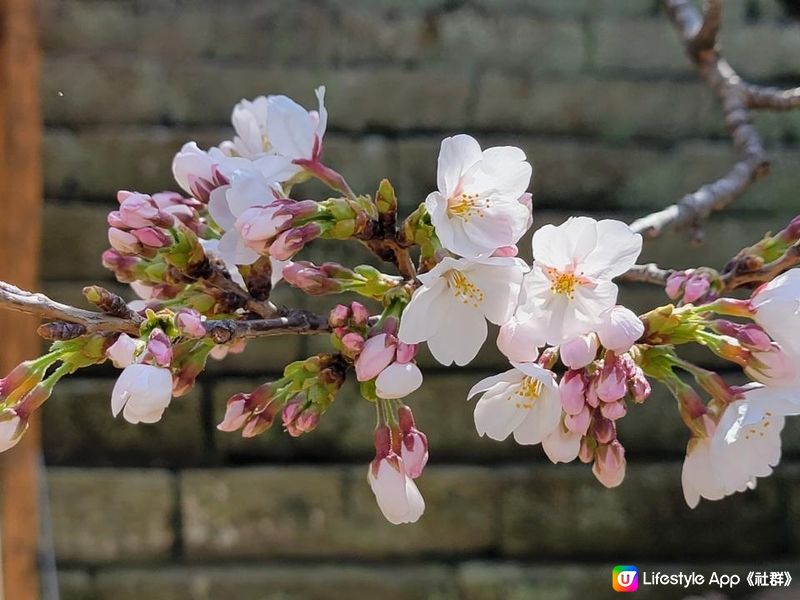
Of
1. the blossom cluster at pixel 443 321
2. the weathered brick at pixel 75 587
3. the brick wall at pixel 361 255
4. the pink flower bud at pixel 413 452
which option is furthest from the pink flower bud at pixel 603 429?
the weathered brick at pixel 75 587

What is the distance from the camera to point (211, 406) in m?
1.58

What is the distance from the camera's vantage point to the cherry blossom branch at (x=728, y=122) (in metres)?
0.79

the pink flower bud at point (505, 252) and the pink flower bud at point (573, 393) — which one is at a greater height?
the pink flower bud at point (505, 252)

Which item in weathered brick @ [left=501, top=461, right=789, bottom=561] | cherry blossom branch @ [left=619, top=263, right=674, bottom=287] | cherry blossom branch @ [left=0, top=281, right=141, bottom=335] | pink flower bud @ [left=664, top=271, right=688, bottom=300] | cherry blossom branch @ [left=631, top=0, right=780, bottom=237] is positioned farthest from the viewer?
weathered brick @ [left=501, top=461, right=789, bottom=561]

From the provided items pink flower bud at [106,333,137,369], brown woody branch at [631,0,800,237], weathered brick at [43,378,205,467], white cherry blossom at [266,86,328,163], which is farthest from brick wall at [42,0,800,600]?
pink flower bud at [106,333,137,369]

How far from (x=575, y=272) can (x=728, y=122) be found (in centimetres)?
60

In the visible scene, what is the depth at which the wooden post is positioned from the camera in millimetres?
1513

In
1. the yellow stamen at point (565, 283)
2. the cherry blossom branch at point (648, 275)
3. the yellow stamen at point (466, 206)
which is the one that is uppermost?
the yellow stamen at point (466, 206)

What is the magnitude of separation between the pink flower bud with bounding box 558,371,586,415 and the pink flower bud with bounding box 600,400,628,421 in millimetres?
13

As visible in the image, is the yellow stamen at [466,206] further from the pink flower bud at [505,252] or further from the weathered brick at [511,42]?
the weathered brick at [511,42]

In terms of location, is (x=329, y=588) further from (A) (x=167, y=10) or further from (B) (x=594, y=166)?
(A) (x=167, y=10)

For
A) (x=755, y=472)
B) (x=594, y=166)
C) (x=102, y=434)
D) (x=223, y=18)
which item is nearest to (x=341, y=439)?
(x=102, y=434)

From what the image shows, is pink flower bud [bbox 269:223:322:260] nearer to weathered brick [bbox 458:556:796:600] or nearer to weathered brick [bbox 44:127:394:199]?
weathered brick [bbox 44:127:394:199]

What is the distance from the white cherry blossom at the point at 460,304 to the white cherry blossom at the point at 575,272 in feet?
0.05
